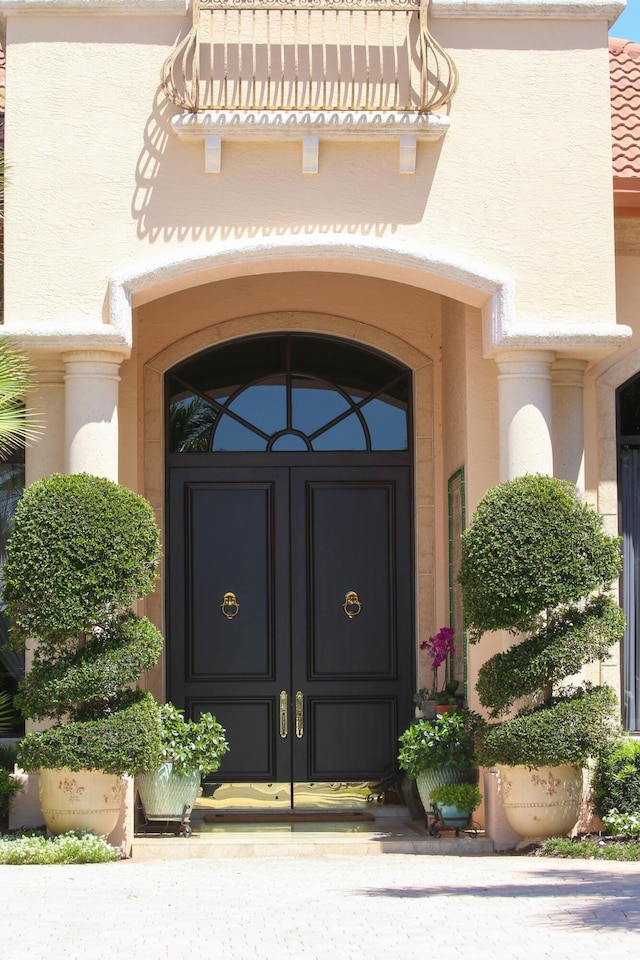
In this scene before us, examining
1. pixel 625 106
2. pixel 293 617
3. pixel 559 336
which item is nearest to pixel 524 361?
pixel 559 336

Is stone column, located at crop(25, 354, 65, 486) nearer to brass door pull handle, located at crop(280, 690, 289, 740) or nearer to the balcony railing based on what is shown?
the balcony railing

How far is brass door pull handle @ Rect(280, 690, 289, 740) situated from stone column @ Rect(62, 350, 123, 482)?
295cm

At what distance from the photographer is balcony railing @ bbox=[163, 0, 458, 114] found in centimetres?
1052

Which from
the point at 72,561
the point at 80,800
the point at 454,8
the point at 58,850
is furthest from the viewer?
the point at 454,8

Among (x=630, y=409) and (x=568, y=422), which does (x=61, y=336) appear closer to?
(x=568, y=422)

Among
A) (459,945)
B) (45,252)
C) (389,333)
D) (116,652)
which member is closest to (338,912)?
(459,945)

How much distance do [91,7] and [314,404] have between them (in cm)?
393

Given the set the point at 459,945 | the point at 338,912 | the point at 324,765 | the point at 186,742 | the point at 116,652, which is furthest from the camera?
the point at 324,765

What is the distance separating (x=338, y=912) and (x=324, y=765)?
487cm

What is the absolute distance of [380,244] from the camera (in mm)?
10523

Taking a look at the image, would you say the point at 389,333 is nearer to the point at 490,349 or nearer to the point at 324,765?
the point at 490,349

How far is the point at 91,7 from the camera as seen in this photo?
10.5m

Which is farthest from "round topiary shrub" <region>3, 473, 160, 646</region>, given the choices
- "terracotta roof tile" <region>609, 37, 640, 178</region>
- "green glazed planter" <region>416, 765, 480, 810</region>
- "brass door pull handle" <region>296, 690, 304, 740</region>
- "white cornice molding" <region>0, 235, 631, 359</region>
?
"terracotta roof tile" <region>609, 37, 640, 178</region>

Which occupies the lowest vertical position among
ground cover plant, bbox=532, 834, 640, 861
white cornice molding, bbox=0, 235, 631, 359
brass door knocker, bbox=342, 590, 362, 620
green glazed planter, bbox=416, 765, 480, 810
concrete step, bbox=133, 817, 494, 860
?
concrete step, bbox=133, 817, 494, 860
